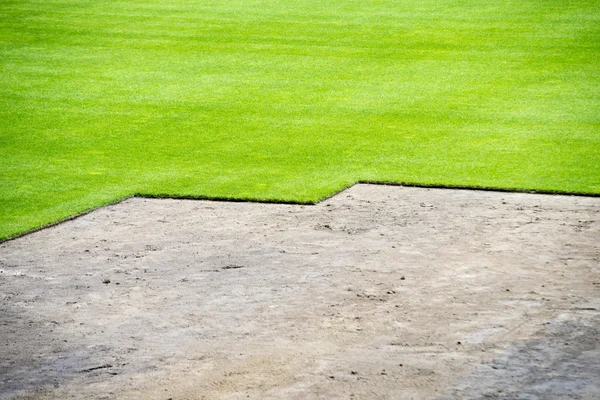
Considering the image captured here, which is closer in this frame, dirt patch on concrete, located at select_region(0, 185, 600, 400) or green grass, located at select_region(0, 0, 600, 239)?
dirt patch on concrete, located at select_region(0, 185, 600, 400)

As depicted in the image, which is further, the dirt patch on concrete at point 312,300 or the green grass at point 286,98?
the green grass at point 286,98

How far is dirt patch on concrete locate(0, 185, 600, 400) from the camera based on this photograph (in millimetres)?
6395

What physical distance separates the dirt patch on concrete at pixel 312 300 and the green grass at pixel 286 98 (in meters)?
0.84

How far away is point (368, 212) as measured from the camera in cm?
982

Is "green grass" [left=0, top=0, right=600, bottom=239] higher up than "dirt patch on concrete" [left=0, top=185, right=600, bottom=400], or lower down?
higher up

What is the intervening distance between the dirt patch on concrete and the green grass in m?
0.84

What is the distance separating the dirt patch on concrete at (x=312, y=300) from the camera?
639cm

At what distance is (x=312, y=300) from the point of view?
767 cm

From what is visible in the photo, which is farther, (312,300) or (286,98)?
(286,98)

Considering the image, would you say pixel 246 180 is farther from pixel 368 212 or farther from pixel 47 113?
pixel 47 113

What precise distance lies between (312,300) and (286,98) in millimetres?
7496

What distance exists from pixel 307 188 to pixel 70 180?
108 inches

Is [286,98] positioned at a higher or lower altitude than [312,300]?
higher

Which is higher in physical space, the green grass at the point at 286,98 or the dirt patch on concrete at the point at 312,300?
the green grass at the point at 286,98
